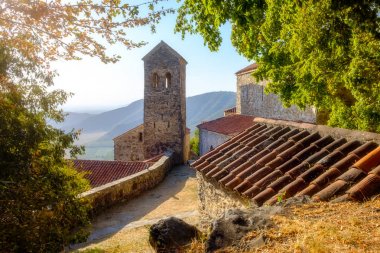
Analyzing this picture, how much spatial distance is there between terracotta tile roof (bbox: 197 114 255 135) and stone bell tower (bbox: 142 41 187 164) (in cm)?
276

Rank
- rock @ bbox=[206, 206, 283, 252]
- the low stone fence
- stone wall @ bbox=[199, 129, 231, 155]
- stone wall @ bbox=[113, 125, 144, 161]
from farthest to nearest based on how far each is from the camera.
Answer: stone wall @ bbox=[113, 125, 144, 161]
stone wall @ bbox=[199, 129, 231, 155]
the low stone fence
rock @ bbox=[206, 206, 283, 252]

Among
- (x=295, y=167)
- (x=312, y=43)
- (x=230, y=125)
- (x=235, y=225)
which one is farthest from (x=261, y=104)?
(x=235, y=225)

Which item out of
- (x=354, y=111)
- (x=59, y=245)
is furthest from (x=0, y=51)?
(x=354, y=111)

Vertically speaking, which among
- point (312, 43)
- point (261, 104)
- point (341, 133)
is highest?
point (261, 104)

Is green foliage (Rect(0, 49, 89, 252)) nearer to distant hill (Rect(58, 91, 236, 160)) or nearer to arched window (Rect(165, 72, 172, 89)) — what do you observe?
arched window (Rect(165, 72, 172, 89))

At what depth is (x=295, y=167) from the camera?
460 cm

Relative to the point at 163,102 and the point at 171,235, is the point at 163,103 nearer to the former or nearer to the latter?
the point at 163,102

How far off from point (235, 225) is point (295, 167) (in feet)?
7.05

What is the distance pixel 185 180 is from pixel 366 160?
1434 centimetres

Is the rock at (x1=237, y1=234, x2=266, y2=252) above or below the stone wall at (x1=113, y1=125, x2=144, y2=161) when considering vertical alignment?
below

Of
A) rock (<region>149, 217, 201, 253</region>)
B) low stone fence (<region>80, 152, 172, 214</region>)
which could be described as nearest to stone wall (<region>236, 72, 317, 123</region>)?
low stone fence (<region>80, 152, 172, 214</region>)

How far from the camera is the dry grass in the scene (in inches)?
91.0

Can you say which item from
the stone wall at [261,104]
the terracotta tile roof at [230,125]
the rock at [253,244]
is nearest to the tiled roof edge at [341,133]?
the rock at [253,244]

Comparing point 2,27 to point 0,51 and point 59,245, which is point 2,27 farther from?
point 59,245
